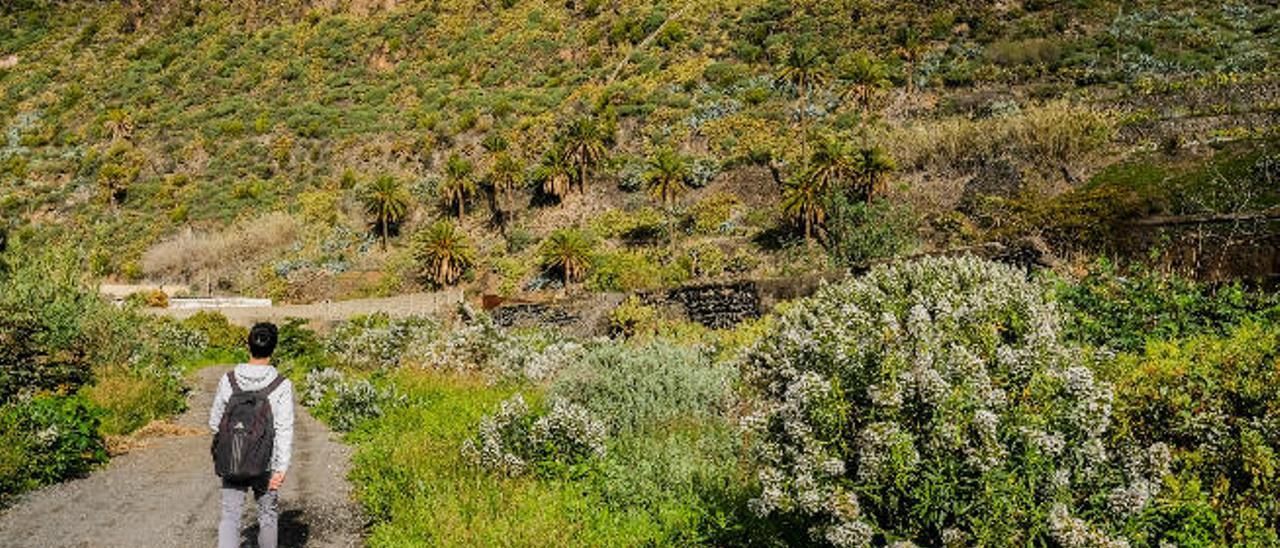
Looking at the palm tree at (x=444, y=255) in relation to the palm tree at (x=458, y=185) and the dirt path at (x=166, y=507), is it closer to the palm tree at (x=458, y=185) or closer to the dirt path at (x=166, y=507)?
the palm tree at (x=458, y=185)

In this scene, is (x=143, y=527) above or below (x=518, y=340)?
above

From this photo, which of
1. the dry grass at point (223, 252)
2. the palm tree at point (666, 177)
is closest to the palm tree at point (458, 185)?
the dry grass at point (223, 252)

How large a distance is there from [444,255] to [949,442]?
4113 centimetres

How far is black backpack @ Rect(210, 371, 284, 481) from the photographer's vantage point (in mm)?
5383

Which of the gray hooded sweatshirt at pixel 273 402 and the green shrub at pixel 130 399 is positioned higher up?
the gray hooded sweatshirt at pixel 273 402

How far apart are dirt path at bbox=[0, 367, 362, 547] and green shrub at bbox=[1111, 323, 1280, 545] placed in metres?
5.80

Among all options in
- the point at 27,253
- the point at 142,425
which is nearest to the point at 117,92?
the point at 27,253

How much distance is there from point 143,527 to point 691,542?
497cm

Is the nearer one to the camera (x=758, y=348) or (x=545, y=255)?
(x=758, y=348)

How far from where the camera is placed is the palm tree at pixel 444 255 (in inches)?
1717

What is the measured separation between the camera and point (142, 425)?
13609mm

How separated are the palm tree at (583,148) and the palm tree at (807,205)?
13930 millimetres

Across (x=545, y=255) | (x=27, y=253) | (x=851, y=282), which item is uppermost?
(x=851, y=282)

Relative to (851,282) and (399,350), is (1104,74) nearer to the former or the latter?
(399,350)
